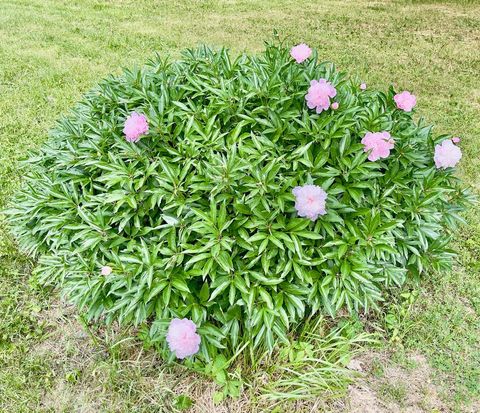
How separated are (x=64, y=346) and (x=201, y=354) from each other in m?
0.79

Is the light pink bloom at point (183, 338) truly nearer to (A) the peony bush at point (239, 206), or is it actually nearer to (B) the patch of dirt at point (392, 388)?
(A) the peony bush at point (239, 206)

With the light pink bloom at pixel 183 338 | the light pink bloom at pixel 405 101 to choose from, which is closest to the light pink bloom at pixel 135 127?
the light pink bloom at pixel 183 338

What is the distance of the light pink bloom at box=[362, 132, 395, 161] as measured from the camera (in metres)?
2.07

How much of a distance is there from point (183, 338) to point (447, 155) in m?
1.45

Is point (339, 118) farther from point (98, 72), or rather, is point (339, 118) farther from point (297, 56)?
point (98, 72)

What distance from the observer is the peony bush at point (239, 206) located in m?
1.93

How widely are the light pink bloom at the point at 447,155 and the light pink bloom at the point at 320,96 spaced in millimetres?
568

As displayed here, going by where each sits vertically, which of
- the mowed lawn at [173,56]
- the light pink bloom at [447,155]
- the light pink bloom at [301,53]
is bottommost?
the mowed lawn at [173,56]

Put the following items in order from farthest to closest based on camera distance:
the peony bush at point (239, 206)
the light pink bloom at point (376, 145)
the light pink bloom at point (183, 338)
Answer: the light pink bloom at point (376, 145) → the peony bush at point (239, 206) → the light pink bloom at point (183, 338)

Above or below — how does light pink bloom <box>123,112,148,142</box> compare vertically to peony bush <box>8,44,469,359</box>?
above

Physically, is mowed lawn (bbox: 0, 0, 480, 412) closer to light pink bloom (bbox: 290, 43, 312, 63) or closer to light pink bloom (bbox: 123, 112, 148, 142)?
light pink bloom (bbox: 123, 112, 148, 142)

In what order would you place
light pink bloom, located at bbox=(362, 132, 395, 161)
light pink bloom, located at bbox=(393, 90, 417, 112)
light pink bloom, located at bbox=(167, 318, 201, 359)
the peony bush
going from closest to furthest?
1. light pink bloom, located at bbox=(167, 318, 201, 359)
2. the peony bush
3. light pink bloom, located at bbox=(362, 132, 395, 161)
4. light pink bloom, located at bbox=(393, 90, 417, 112)

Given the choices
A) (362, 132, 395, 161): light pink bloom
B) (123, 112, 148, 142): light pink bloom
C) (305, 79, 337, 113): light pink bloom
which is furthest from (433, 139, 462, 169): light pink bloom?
(123, 112, 148, 142): light pink bloom

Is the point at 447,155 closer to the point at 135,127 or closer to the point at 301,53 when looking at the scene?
the point at 301,53
